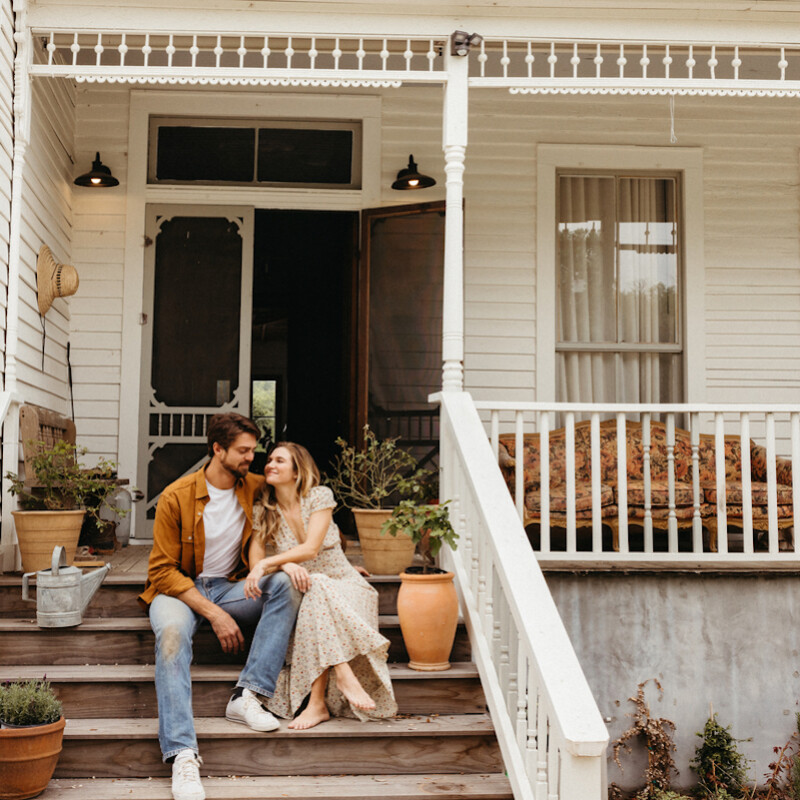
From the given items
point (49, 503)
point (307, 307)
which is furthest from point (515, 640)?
point (307, 307)

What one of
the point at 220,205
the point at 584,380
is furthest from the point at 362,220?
the point at 584,380

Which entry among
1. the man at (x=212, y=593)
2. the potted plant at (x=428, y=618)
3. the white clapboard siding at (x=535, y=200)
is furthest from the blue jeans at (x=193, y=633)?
the white clapboard siding at (x=535, y=200)

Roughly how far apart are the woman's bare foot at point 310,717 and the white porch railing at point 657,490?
1418mm

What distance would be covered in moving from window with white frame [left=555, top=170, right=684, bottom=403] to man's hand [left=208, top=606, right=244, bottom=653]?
3507 mm

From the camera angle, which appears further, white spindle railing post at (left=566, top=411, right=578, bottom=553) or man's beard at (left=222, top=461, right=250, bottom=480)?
white spindle railing post at (left=566, top=411, right=578, bottom=553)

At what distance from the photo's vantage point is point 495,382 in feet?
21.4

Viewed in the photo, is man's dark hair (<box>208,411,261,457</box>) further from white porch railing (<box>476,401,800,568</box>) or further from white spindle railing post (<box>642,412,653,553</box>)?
white spindle railing post (<box>642,412,653,553</box>)

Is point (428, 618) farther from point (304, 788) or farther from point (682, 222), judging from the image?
point (682, 222)

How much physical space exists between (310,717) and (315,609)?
0.41 metres

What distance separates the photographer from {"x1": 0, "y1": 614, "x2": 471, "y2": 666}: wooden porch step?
3.91 meters

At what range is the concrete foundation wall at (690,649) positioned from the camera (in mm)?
4574

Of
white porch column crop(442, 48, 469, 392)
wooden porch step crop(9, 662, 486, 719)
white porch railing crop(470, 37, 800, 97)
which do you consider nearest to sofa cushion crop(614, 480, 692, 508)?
white porch column crop(442, 48, 469, 392)

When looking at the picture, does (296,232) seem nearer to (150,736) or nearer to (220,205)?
(220,205)

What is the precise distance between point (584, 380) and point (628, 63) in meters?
2.13
